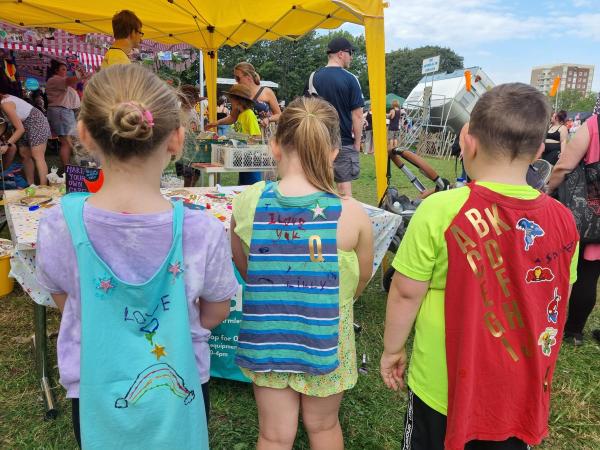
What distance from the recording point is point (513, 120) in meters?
1.21

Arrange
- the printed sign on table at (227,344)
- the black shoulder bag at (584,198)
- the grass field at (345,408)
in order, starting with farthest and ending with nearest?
the black shoulder bag at (584,198)
the printed sign on table at (227,344)
the grass field at (345,408)

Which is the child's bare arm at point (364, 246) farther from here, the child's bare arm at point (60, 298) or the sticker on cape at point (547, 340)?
the child's bare arm at point (60, 298)

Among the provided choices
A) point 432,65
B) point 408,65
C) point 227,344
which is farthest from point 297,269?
point 408,65

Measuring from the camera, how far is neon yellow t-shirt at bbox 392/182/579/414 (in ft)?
4.10

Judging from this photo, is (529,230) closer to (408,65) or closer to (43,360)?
(43,360)

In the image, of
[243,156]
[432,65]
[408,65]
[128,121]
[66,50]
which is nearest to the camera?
[128,121]

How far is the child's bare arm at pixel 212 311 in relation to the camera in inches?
49.6

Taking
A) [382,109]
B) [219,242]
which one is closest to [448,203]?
[219,242]

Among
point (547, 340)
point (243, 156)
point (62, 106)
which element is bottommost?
point (547, 340)

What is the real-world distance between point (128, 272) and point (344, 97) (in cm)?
376

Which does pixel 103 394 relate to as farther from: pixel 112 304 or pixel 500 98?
pixel 500 98

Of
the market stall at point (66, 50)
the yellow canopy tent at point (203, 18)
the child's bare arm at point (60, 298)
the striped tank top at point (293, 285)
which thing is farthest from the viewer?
the market stall at point (66, 50)

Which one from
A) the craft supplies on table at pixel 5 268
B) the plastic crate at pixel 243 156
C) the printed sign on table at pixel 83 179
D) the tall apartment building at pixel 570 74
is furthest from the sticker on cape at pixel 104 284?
the tall apartment building at pixel 570 74

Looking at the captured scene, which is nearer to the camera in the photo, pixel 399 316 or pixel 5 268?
pixel 399 316
